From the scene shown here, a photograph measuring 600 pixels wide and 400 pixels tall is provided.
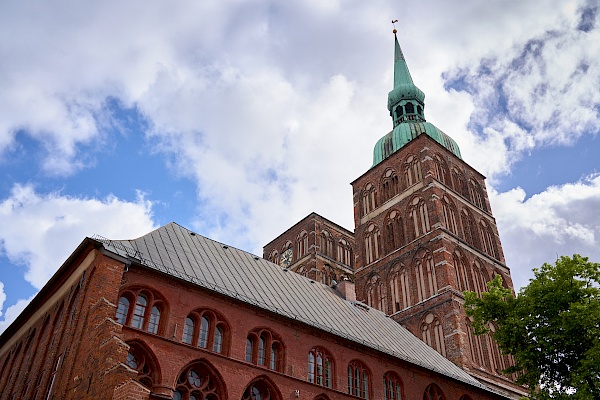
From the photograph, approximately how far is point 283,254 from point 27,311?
3251 cm

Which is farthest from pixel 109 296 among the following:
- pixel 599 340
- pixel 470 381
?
pixel 470 381

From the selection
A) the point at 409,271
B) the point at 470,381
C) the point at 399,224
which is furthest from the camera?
the point at 399,224

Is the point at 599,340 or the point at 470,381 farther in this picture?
the point at 470,381

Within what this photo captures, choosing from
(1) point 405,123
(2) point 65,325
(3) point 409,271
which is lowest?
(2) point 65,325

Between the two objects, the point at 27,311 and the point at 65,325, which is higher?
the point at 27,311

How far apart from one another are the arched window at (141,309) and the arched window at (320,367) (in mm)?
7014

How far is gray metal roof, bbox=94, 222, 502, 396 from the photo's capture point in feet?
73.2

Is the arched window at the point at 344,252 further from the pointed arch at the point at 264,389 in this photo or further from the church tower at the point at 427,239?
the pointed arch at the point at 264,389

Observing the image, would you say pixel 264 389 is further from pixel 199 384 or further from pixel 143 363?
pixel 143 363

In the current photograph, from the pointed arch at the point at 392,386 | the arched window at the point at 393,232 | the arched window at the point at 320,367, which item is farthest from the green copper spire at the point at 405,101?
the arched window at the point at 320,367

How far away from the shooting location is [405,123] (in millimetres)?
49812

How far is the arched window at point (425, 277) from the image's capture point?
38.0m

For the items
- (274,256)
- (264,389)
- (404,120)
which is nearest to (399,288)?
(404,120)

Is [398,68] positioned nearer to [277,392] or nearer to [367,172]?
[367,172]
